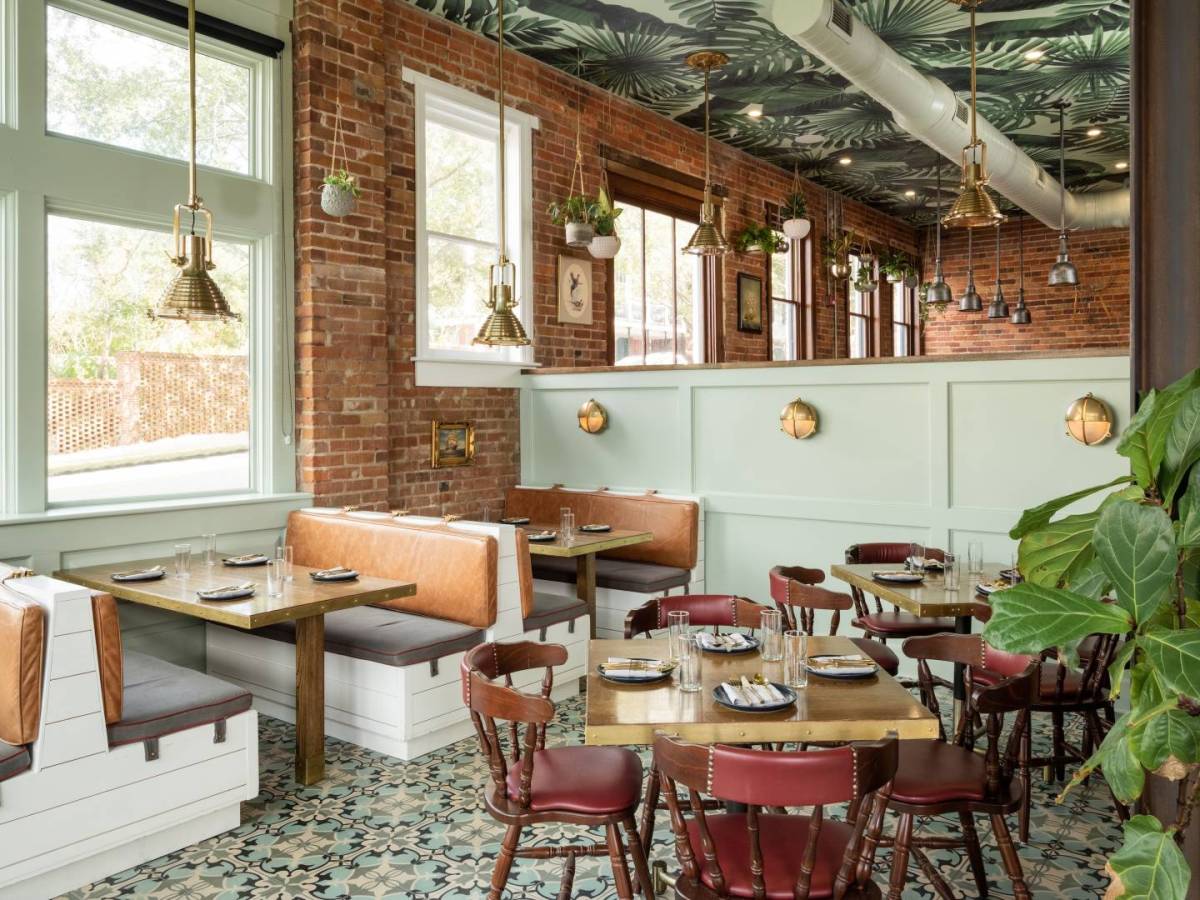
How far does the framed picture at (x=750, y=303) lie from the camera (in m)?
9.10

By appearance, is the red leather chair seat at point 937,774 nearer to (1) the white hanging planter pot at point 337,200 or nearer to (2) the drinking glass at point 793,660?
(2) the drinking glass at point 793,660

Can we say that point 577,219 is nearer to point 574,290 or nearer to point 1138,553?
point 574,290

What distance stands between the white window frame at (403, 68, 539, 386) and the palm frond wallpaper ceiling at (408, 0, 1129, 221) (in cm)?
50

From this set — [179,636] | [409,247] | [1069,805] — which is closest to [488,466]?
[409,247]

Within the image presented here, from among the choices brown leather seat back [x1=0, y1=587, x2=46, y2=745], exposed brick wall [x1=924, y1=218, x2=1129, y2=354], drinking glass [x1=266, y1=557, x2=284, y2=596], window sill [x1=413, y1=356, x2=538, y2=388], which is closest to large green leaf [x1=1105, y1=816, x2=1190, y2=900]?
brown leather seat back [x1=0, y1=587, x2=46, y2=745]

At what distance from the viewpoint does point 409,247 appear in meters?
6.00

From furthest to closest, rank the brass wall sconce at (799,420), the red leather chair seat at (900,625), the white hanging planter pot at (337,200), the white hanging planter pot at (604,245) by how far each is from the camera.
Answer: the white hanging planter pot at (604,245), the brass wall sconce at (799,420), the white hanging planter pot at (337,200), the red leather chair seat at (900,625)

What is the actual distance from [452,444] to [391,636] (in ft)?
7.53

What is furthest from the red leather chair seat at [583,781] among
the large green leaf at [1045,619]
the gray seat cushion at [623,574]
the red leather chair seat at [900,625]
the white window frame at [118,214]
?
the white window frame at [118,214]

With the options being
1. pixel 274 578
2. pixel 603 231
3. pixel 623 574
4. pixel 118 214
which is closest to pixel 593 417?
pixel 623 574

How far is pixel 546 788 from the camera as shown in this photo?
8.64 feet

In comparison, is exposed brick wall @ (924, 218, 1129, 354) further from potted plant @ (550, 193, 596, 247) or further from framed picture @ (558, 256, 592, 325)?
potted plant @ (550, 193, 596, 247)

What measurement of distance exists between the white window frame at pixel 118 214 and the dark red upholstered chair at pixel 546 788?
282 cm

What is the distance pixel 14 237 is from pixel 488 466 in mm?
3208
